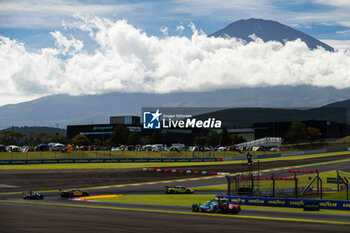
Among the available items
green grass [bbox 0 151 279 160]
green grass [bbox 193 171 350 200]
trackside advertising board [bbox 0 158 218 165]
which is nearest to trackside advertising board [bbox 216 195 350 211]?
green grass [bbox 193 171 350 200]

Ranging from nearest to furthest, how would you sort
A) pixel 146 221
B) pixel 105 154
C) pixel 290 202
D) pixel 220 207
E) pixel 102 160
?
pixel 146 221
pixel 220 207
pixel 290 202
pixel 102 160
pixel 105 154

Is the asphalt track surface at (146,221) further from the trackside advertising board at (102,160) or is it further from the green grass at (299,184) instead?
the trackside advertising board at (102,160)

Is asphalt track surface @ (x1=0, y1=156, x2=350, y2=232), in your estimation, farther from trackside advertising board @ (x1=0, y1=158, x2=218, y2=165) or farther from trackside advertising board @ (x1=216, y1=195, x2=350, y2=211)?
trackside advertising board @ (x1=0, y1=158, x2=218, y2=165)

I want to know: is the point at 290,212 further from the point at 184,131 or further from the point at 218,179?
the point at 184,131

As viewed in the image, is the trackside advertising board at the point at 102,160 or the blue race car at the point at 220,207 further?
the trackside advertising board at the point at 102,160

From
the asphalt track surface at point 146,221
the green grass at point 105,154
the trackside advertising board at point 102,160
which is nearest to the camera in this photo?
the asphalt track surface at point 146,221

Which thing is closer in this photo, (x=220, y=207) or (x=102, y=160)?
(x=220, y=207)

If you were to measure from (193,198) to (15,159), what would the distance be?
52076mm

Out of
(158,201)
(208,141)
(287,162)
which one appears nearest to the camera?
(158,201)

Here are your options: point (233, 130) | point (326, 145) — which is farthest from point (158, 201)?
point (233, 130)

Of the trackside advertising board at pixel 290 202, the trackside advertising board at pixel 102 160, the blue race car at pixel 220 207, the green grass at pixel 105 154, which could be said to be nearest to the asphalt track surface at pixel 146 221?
the blue race car at pixel 220 207

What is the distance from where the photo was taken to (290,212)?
95.0 ft

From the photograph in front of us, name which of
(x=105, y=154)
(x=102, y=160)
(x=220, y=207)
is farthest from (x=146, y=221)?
(x=105, y=154)

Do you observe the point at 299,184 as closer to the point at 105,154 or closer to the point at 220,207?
the point at 220,207
